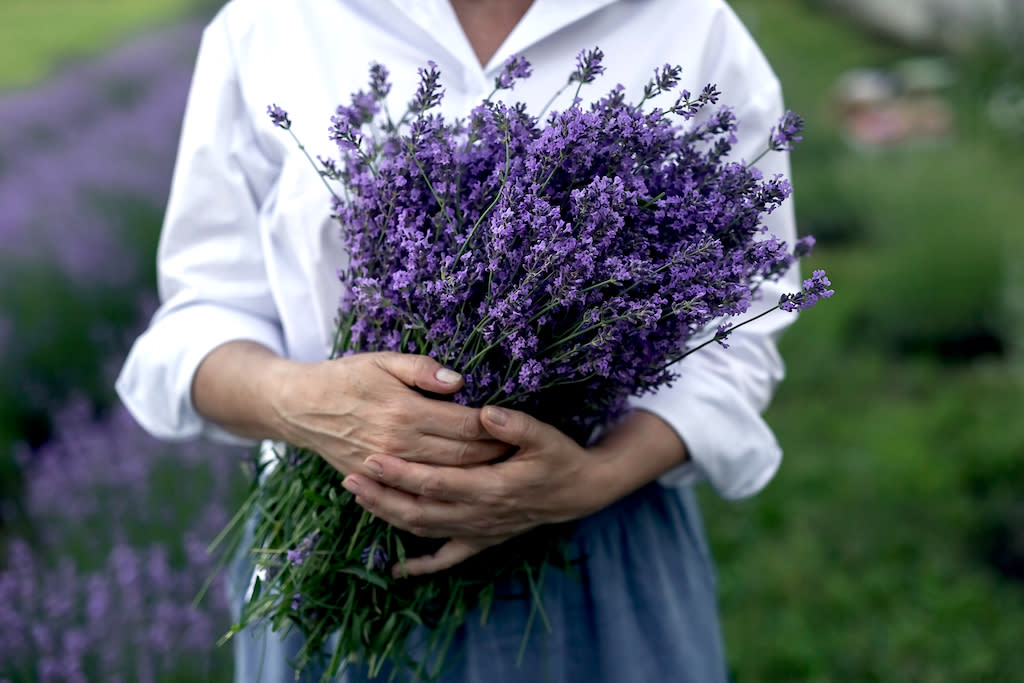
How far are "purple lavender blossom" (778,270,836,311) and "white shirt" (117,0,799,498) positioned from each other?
1.34 ft

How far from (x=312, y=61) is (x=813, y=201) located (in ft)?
20.8

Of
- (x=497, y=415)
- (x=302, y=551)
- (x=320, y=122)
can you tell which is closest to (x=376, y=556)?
(x=302, y=551)

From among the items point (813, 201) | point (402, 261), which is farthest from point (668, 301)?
point (813, 201)

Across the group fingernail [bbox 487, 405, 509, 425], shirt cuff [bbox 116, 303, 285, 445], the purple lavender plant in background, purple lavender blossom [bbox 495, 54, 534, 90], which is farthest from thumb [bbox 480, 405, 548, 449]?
the purple lavender plant in background

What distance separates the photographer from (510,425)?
1.17 meters

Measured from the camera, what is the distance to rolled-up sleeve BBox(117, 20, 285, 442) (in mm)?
1492

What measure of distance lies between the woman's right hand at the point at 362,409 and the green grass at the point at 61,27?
266 inches

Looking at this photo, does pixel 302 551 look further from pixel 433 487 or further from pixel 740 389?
pixel 740 389

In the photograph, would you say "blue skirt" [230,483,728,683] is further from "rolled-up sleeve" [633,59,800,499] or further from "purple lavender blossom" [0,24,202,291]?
"purple lavender blossom" [0,24,202,291]

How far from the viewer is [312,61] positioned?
4.88 ft

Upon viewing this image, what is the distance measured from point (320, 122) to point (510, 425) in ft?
2.00

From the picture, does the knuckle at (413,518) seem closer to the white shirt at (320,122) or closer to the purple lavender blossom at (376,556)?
the purple lavender blossom at (376,556)

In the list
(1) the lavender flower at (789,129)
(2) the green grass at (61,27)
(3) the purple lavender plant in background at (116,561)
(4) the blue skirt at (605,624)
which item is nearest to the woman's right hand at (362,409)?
(4) the blue skirt at (605,624)

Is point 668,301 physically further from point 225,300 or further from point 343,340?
point 225,300
